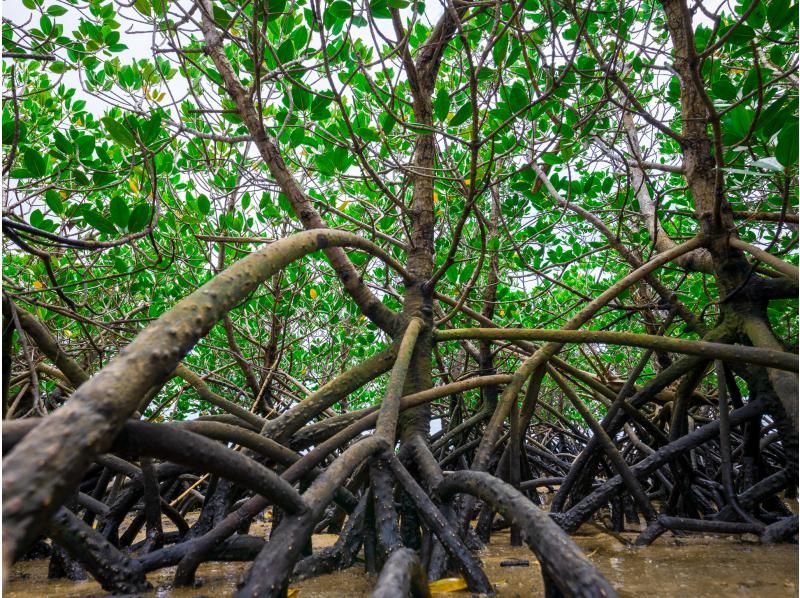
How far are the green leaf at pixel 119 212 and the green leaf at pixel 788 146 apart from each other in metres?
1.93

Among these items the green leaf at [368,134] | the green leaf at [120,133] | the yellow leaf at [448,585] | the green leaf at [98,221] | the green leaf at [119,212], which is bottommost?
the yellow leaf at [448,585]

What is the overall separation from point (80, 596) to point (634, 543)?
1917 millimetres

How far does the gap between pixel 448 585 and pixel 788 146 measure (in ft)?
4.78

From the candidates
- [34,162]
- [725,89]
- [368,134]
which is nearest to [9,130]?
[34,162]

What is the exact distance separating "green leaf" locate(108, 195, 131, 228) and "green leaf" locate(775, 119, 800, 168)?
1.93 m

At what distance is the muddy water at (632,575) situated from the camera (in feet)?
4.99

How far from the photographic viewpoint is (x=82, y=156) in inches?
93.0

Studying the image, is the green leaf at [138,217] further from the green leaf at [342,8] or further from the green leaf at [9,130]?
the green leaf at [9,130]

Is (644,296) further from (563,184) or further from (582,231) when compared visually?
(563,184)

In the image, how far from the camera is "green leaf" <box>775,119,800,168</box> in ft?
4.66

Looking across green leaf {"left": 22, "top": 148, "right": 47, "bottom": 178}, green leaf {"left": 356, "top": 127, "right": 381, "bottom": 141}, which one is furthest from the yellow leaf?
green leaf {"left": 22, "top": 148, "right": 47, "bottom": 178}

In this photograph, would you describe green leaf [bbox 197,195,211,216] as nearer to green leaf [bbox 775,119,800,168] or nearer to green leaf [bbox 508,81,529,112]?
green leaf [bbox 508,81,529,112]

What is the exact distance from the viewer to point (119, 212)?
1848 mm

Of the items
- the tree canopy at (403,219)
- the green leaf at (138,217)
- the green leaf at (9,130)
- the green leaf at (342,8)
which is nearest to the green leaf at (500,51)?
the tree canopy at (403,219)
